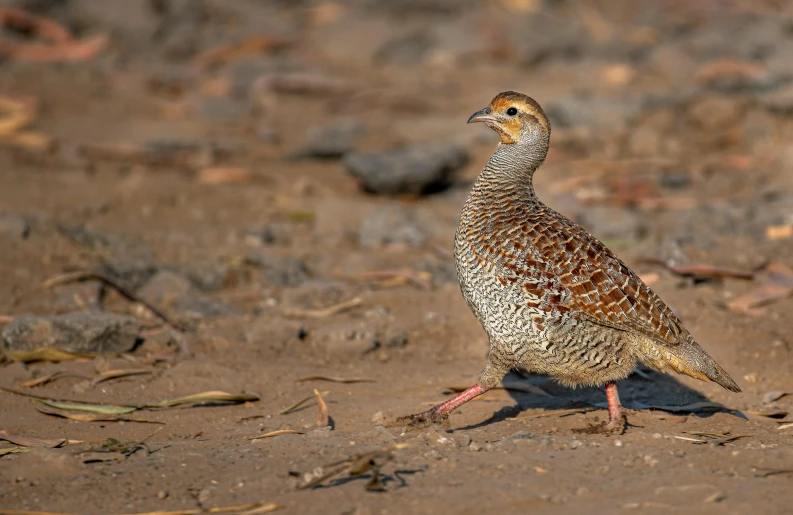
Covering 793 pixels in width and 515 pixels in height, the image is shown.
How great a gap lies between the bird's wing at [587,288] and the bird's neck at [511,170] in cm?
45

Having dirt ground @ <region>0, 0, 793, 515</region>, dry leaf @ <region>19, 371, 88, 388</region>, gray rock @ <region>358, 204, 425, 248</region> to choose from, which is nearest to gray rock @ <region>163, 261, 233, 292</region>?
dirt ground @ <region>0, 0, 793, 515</region>

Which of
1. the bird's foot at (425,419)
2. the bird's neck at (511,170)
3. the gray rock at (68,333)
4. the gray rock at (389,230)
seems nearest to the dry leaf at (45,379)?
the gray rock at (68,333)

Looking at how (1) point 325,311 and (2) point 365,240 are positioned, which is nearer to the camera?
(1) point 325,311

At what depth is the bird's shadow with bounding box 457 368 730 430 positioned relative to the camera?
6.62m

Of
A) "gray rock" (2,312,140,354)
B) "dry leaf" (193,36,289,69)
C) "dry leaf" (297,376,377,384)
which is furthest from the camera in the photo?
"dry leaf" (193,36,289,69)

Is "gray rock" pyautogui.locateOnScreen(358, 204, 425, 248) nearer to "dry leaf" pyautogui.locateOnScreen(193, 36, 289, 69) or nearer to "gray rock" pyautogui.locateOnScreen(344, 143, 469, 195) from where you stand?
"gray rock" pyautogui.locateOnScreen(344, 143, 469, 195)

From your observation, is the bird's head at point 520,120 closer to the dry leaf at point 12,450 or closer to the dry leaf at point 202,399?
the dry leaf at point 202,399

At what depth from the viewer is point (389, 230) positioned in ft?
32.6

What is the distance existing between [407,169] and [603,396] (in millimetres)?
4961

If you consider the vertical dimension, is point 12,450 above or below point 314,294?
below

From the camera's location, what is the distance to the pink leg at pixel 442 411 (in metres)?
6.15

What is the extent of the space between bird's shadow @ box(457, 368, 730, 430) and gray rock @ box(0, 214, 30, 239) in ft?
15.6

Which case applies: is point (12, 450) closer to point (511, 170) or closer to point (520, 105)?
point (511, 170)

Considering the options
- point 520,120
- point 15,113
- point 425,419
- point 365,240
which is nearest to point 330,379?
point 425,419
